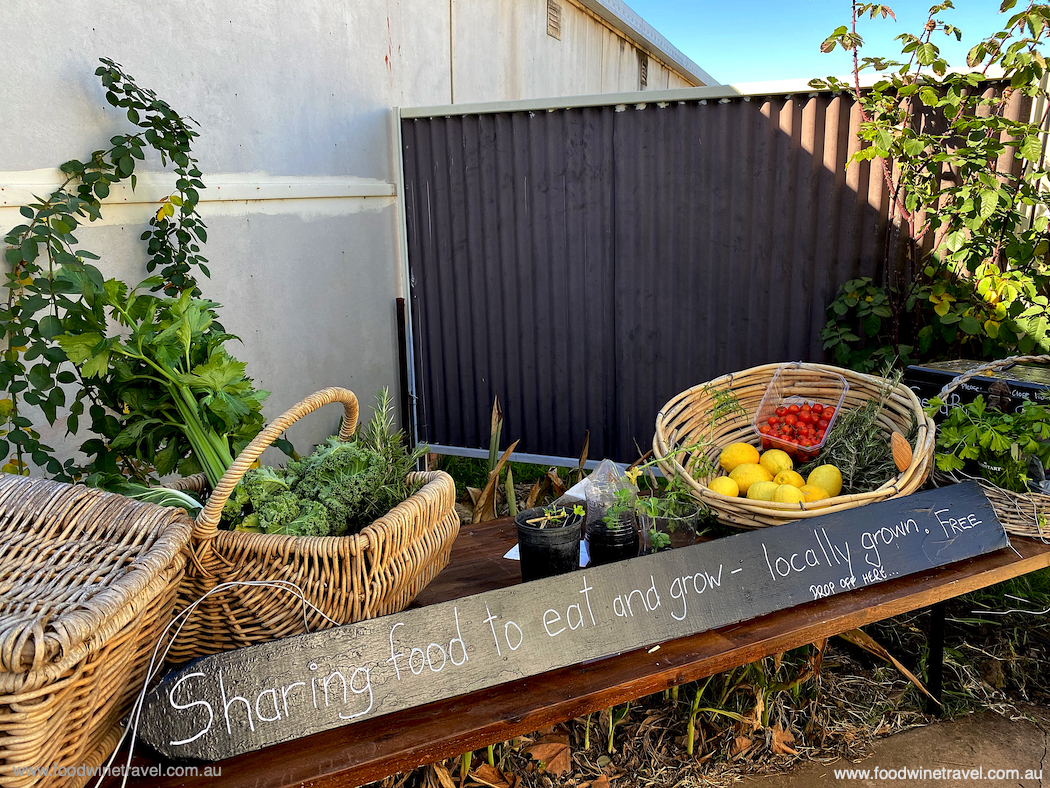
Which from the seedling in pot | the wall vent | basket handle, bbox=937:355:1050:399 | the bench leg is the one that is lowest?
the bench leg

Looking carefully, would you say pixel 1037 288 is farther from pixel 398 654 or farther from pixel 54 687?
pixel 54 687

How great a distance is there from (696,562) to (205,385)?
1140 mm

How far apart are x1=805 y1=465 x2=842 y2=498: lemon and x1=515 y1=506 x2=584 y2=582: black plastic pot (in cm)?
74

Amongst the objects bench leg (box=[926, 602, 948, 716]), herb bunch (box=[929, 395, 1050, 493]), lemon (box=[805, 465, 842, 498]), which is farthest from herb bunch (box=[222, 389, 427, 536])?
bench leg (box=[926, 602, 948, 716])

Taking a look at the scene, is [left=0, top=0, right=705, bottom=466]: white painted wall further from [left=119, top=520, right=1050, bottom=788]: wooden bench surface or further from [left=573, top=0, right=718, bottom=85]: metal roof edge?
[left=119, top=520, right=1050, bottom=788]: wooden bench surface

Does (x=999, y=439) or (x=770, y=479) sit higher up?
(x=999, y=439)

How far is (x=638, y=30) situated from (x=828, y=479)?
23.6ft

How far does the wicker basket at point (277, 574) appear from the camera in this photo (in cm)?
127

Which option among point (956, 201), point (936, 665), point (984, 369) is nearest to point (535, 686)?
point (936, 665)

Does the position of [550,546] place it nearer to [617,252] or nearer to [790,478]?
[790,478]

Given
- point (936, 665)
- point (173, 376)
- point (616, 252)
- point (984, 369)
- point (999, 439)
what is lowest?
point (936, 665)

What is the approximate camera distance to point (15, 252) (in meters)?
2.41

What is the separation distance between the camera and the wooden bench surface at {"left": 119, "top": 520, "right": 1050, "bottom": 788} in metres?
1.16

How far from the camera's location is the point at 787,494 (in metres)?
1.75
